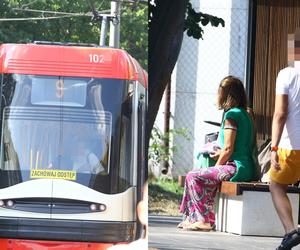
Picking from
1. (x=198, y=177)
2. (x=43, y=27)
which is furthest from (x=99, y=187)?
(x=198, y=177)

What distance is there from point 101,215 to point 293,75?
203cm

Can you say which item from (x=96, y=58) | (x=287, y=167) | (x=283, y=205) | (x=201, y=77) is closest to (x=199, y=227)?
(x=283, y=205)

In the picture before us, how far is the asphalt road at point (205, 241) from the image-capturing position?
294 inches

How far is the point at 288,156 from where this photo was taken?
7.00 meters

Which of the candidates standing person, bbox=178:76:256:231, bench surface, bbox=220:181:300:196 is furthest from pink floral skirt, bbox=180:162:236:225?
bench surface, bbox=220:181:300:196

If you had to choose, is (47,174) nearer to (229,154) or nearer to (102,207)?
(102,207)

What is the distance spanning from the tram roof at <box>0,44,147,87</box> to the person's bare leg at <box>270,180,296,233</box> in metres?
1.59

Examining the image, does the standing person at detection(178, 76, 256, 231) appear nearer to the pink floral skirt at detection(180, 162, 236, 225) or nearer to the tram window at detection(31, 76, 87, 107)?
the pink floral skirt at detection(180, 162, 236, 225)

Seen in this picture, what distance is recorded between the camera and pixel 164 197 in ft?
42.2

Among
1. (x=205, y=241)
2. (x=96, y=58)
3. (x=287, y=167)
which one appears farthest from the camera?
(x=205, y=241)

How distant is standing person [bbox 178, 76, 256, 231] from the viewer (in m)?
8.25

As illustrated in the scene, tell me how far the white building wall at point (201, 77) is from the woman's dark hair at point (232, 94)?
4.04 meters

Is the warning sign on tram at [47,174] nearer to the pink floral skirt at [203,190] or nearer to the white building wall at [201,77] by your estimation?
the pink floral skirt at [203,190]

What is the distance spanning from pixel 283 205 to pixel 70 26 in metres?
2.02
